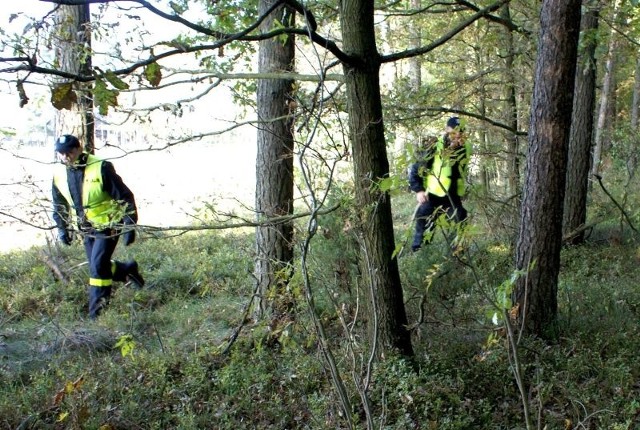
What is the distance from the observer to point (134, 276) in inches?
296

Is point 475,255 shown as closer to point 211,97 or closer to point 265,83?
point 265,83

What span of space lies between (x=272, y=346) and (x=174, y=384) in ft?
3.42

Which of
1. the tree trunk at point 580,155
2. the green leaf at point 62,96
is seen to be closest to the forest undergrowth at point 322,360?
the tree trunk at point 580,155

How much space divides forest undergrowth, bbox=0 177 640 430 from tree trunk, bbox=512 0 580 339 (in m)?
0.37

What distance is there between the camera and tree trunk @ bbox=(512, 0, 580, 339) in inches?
193

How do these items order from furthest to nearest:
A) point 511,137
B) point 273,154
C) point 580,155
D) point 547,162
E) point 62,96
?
point 511,137 → point 580,155 → point 273,154 → point 547,162 → point 62,96

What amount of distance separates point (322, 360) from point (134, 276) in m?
4.25

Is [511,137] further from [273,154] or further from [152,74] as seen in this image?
[152,74]

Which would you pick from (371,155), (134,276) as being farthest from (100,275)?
(371,155)

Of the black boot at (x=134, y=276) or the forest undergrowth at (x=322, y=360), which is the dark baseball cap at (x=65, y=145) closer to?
the black boot at (x=134, y=276)

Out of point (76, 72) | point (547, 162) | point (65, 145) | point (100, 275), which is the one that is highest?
point (76, 72)

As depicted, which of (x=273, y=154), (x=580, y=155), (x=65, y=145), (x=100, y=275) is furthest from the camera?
(x=580, y=155)

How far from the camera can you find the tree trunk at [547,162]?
4.91m

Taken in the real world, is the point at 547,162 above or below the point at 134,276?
above
